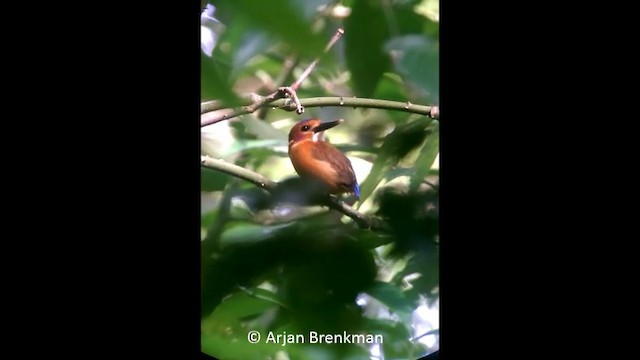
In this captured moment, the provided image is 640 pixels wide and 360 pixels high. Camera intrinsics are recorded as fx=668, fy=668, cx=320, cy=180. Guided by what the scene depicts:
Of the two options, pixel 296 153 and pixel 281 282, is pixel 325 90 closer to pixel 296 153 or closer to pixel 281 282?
pixel 296 153

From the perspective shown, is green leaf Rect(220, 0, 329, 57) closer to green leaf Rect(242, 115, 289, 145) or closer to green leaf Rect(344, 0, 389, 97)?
green leaf Rect(344, 0, 389, 97)

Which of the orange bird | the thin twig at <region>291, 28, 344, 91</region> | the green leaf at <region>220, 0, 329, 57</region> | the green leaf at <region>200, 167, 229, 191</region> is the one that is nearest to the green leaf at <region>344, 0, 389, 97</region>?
the thin twig at <region>291, 28, 344, 91</region>

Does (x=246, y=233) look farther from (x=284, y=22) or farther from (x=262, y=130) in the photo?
(x=284, y=22)

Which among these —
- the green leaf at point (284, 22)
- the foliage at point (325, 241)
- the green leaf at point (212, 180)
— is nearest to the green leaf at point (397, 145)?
the foliage at point (325, 241)

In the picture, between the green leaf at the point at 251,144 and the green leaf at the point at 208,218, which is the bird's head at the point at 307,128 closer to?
the green leaf at the point at 251,144

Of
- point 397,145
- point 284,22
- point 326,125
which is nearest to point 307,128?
point 326,125

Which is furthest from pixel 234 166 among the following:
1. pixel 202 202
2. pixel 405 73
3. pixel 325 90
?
pixel 405 73

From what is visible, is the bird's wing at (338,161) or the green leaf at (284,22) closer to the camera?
the green leaf at (284,22)
